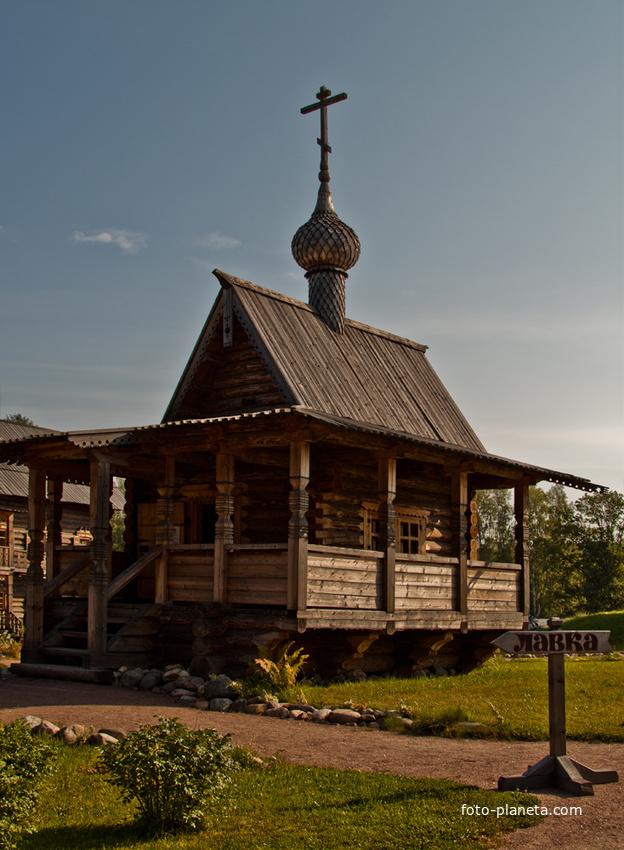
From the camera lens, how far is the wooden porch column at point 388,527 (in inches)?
627

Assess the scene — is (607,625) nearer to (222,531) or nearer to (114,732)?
(222,531)

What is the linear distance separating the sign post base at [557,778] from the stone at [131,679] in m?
8.08

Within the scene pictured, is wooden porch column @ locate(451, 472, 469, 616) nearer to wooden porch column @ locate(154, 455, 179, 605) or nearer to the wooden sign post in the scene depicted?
wooden porch column @ locate(154, 455, 179, 605)

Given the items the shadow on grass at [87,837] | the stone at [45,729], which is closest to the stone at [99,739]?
the stone at [45,729]

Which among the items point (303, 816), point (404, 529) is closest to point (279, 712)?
point (303, 816)

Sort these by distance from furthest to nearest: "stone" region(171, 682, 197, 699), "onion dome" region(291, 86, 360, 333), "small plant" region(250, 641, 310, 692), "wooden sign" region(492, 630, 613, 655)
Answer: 1. "onion dome" region(291, 86, 360, 333)
2. "stone" region(171, 682, 197, 699)
3. "small plant" region(250, 641, 310, 692)
4. "wooden sign" region(492, 630, 613, 655)

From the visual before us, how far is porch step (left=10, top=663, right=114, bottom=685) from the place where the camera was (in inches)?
581

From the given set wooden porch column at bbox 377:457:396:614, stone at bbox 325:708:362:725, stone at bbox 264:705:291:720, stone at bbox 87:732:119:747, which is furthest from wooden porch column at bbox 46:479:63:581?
stone at bbox 87:732:119:747

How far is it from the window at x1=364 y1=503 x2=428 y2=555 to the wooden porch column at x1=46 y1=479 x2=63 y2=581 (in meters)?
6.26

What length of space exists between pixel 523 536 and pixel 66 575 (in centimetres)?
951

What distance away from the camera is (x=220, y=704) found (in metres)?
12.8

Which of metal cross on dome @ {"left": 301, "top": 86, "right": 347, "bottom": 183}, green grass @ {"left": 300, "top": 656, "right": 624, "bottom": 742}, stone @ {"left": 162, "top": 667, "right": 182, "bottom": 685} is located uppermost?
metal cross on dome @ {"left": 301, "top": 86, "right": 347, "bottom": 183}

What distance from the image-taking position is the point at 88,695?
1318 centimetres

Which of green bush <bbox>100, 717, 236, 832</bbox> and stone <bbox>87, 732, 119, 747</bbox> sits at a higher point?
green bush <bbox>100, 717, 236, 832</bbox>
